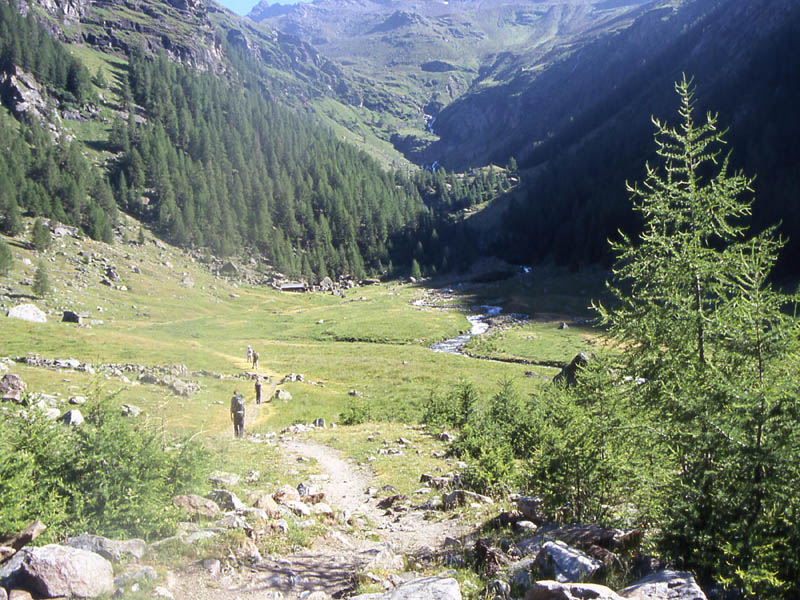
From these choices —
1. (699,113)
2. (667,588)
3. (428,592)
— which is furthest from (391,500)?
(699,113)

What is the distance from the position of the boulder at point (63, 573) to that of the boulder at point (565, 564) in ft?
22.1

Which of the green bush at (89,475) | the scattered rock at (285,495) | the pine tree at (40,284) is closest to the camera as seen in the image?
the green bush at (89,475)

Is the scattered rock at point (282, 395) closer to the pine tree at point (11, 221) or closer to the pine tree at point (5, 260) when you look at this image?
the pine tree at point (5, 260)

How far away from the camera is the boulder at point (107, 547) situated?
736cm

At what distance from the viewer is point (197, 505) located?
10078 mm

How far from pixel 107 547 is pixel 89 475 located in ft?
5.25

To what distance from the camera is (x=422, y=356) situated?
184ft

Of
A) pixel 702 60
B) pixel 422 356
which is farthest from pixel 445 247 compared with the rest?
pixel 702 60

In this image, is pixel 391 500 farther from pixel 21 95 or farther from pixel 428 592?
pixel 21 95

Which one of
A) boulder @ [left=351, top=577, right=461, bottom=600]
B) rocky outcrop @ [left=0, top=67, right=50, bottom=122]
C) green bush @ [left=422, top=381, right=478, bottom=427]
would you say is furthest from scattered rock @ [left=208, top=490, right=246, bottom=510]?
rocky outcrop @ [left=0, top=67, right=50, bottom=122]

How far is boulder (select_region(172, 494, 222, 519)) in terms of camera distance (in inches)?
383

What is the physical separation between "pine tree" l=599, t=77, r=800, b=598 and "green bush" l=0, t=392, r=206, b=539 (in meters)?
9.23

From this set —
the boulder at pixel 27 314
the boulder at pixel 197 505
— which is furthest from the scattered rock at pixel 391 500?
the boulder at pixel 27 314

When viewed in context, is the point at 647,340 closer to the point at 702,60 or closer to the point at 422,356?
the point at 422,356
